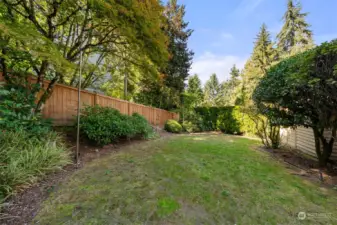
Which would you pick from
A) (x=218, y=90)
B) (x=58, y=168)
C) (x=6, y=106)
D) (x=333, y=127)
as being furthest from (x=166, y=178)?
Result: (x=218, y=90)

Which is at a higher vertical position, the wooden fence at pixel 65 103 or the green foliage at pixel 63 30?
the green foliage at pixel 63 30

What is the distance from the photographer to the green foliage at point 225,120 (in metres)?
10.5

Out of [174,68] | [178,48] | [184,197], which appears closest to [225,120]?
[174,68]

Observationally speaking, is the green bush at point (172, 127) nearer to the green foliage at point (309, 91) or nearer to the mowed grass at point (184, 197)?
the green foliage at point (309, 91)

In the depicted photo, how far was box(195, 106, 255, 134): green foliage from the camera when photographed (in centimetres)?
1050

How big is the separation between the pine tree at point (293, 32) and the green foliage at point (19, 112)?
19208 millimetres

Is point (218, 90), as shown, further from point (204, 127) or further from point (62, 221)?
point (62, 221)

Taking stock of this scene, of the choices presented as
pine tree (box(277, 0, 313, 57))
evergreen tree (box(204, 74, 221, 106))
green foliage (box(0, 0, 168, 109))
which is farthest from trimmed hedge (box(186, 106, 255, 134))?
evergreen tree (box(204, 74, 221, 106))

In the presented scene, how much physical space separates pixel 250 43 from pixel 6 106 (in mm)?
20478

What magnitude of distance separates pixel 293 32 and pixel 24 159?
2208cm

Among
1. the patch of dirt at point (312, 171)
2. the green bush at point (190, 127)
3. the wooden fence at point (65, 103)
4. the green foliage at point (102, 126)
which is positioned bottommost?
the patch of dirt at point (312, 171)

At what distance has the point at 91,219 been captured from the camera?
73.6 inches

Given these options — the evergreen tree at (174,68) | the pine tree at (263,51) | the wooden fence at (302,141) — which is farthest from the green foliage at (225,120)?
the pine tree at (263,51)

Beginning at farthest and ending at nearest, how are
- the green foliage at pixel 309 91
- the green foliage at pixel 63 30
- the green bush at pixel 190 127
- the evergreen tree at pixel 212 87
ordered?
the evergreen tree at pixel 212 87 < the green bush at pixel 190 127 < the green foliage at pixel 309 91 < the green foliage at pixel 63 30
